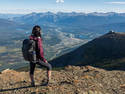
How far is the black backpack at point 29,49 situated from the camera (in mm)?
15367

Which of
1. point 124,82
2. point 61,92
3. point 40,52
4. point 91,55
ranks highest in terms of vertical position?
point 40,52

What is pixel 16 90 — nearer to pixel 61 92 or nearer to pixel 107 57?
pixel 61 92

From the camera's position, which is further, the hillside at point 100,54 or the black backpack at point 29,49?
the hillside at point 100,54

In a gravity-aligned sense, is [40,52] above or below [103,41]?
above

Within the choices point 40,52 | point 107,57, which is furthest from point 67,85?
point 107,57

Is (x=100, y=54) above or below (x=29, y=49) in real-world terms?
below

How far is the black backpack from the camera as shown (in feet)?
50.4

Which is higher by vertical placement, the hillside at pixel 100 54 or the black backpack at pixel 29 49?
the black backpack at pixel 29 49

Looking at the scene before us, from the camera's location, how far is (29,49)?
50.7 ft

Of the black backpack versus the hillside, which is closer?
the black backpack

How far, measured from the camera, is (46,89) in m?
18.2

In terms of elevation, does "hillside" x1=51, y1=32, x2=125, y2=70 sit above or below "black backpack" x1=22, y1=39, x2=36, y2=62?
below

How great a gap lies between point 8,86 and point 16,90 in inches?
99.9

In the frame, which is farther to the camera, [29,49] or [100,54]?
[100,54]
